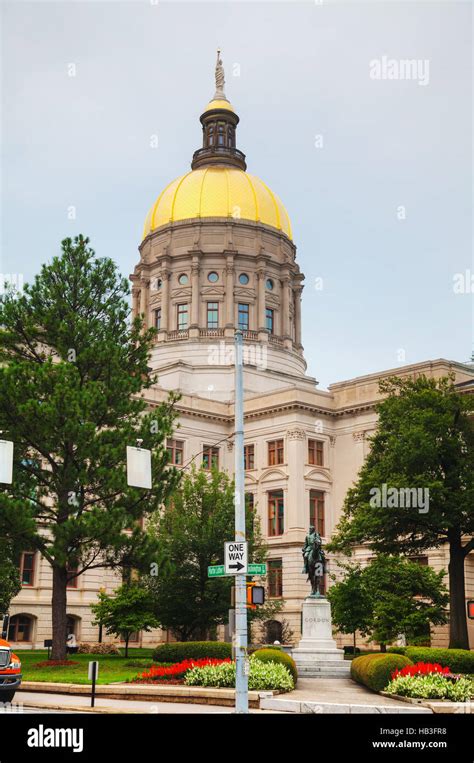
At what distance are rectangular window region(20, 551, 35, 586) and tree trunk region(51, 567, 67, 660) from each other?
21.2m

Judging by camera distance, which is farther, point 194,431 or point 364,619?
point 194,431

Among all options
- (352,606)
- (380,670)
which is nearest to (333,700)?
(380,670)

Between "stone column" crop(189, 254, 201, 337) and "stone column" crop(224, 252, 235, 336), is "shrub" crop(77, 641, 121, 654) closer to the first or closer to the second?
"stone column" crop(189, 254, 201, 337)

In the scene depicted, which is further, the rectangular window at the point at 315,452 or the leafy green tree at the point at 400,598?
the rectangular window at the point at 315,452

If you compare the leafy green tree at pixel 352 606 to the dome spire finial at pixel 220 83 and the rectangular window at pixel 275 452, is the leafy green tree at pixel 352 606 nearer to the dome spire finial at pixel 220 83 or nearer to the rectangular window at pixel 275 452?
the rectangular window at pixel 275 452

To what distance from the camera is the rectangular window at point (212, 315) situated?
3369 inches

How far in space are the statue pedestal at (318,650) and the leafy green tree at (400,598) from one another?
892 centimetres

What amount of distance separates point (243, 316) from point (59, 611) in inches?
1991
